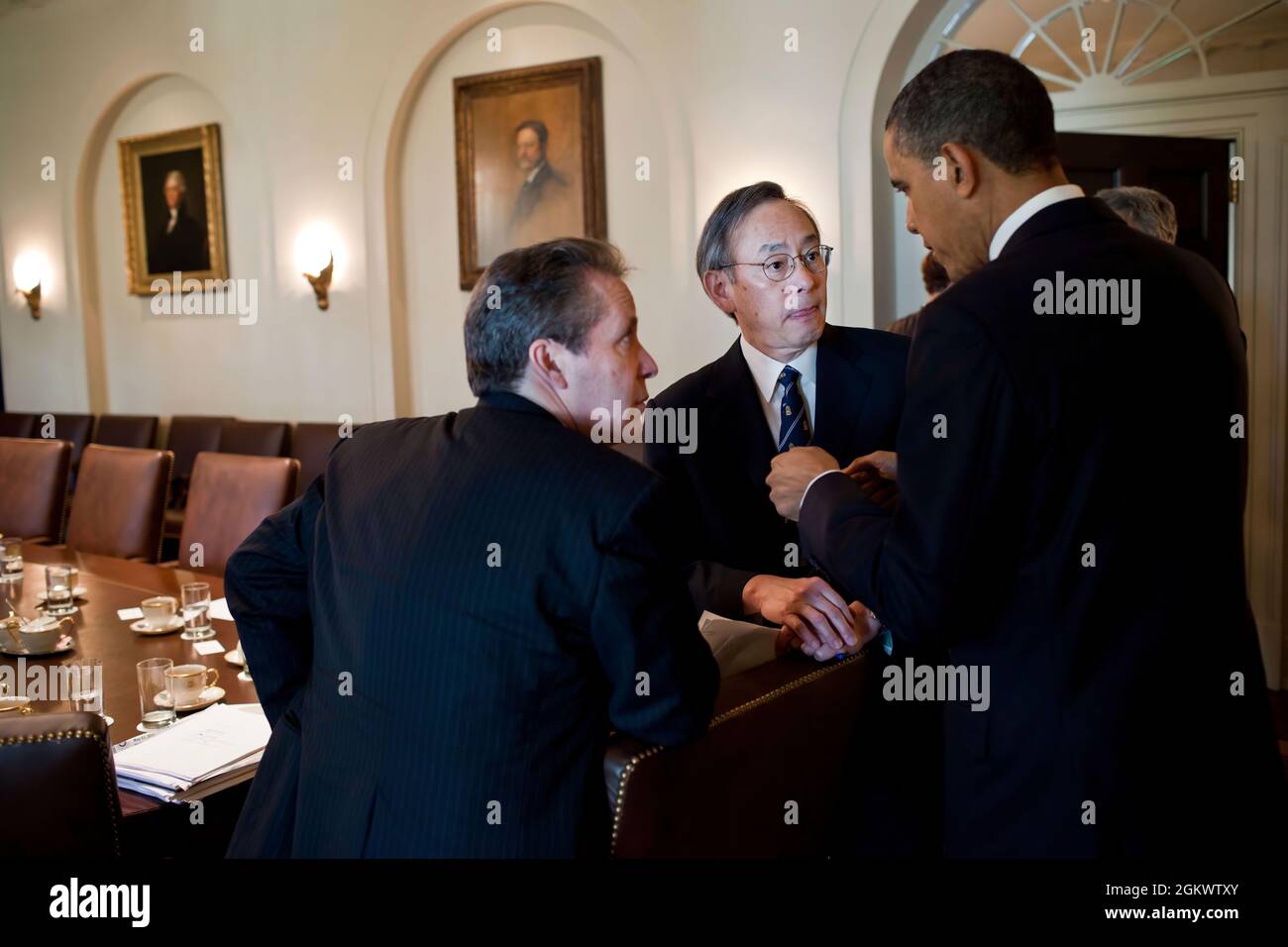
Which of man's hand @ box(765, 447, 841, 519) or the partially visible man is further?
the partially visible man

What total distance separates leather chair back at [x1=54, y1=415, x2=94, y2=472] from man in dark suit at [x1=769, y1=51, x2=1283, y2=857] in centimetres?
771

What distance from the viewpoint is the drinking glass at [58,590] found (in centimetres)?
313

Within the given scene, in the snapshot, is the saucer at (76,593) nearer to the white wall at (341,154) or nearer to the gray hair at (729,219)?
the gray hair at (729,219)

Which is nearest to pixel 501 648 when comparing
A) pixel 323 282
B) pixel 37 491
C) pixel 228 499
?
pixel 228 499

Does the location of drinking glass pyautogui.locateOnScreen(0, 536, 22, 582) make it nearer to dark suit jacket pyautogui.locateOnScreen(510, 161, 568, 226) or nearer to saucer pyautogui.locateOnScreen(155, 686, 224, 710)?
saucer pyautogui.locateOnScreen(155, 686, 224, 710)

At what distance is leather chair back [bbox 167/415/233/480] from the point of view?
23.8 ft

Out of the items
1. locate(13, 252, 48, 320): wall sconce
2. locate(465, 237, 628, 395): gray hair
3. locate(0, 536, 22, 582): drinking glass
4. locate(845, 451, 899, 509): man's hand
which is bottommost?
locate(0, 536, 22, 582): drinking glass

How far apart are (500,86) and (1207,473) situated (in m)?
5.25

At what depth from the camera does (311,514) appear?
170 centimetres

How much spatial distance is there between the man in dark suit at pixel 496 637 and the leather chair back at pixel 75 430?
7271 millimetres

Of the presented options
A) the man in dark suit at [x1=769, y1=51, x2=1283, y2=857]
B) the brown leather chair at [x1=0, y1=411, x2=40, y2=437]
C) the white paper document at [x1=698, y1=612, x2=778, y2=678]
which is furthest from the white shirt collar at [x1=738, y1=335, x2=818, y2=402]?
the brown leather chair at [x1=0, y1=411, x2=40, y2=437]

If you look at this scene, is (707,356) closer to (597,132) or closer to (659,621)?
(597,132)

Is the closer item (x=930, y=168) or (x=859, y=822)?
(x=930, y=168)
